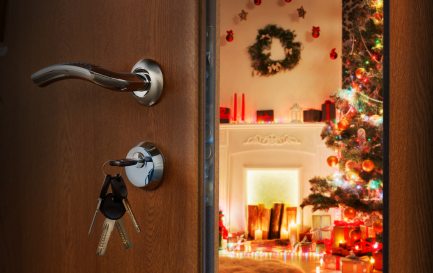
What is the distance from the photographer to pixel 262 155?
502 centimetres

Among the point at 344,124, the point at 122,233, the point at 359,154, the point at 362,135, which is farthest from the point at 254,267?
the point at 122,233

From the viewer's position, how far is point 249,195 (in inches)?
200

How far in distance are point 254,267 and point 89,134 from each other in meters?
2.88

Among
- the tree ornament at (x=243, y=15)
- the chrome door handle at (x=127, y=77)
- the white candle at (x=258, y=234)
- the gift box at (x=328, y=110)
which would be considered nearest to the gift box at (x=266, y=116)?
the gift box at (x=328, y=110)

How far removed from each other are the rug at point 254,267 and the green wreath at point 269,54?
2315 millimetres

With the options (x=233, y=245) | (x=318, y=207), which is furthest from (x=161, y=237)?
(x=233, y=245)

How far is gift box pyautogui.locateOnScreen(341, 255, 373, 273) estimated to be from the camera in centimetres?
145

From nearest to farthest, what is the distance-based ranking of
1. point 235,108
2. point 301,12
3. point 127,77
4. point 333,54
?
point 127,77
point 333,54
point 301,12
point 235,108

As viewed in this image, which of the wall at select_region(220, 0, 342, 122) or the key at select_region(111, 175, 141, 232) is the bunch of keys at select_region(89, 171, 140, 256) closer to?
the key at select_region(111, 175, 141, 232)

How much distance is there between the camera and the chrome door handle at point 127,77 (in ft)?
1.75

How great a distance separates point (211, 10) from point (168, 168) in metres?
0.18

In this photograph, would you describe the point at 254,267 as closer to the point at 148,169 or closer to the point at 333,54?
the point at 333,54

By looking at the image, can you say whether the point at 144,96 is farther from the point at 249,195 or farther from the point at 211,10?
the point at 249,195

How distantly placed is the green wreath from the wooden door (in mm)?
4482
